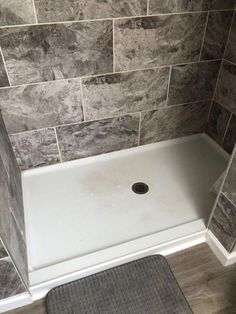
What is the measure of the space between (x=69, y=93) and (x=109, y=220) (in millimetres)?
686

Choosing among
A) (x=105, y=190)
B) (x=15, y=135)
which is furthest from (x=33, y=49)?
(x=105, y=190)

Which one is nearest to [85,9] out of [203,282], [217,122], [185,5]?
[185,5]

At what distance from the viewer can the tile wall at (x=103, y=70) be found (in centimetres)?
119

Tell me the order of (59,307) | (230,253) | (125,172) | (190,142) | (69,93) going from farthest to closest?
(190,142)
(125,172)
(69,93)
(230,253)
(59,307)

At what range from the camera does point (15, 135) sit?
4.65 ft

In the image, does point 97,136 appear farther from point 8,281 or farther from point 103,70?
point 8,281

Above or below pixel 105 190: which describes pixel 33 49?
above

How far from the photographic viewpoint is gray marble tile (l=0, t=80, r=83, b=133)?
1307mm

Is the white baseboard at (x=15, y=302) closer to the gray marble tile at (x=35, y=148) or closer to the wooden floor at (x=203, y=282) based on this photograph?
the wooden floor at (x=203, y=282)

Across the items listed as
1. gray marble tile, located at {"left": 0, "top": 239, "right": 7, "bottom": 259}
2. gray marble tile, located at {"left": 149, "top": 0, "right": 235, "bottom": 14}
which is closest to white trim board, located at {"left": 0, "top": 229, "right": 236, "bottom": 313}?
gray marble tile, located at {"left": 0, "top": 239, "right": 7, "bottom": 259}

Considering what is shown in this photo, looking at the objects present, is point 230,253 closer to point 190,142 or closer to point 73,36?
point 190,142

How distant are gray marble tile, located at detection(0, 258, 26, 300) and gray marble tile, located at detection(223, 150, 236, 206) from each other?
0.83 m

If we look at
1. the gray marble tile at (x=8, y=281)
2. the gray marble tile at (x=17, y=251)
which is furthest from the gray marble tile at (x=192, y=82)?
the gray marble tile at (x=8, y=281)

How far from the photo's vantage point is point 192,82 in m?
1.59
